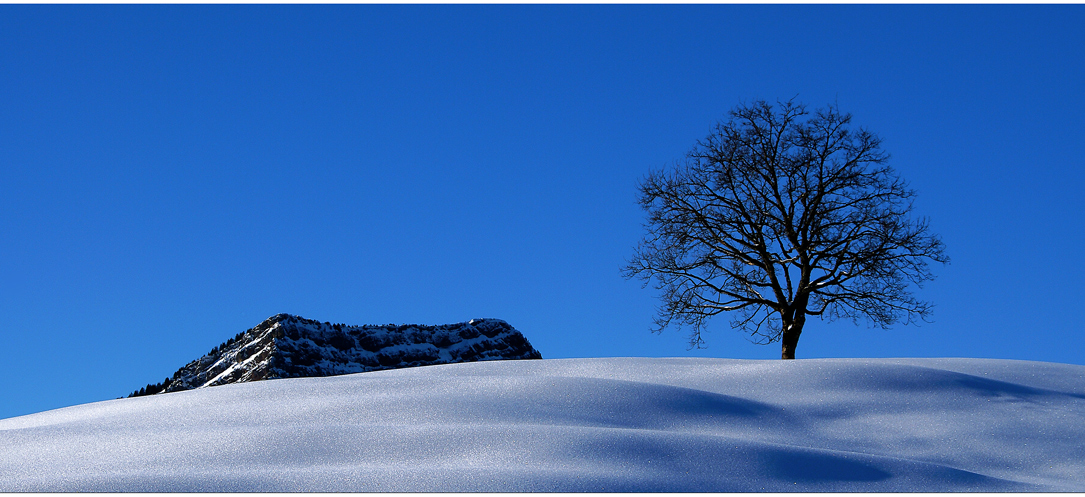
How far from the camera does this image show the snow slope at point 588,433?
5004 mm

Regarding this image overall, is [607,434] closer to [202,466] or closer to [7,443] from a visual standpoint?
[202,466]

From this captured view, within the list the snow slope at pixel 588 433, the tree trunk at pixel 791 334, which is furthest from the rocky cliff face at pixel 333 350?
the tree trunk at pixel 791 334

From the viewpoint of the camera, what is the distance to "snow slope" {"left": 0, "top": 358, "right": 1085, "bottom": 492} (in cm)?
500

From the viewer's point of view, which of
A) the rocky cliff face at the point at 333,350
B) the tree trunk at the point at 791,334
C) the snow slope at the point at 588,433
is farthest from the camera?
the tree trunk at the point at 791,334

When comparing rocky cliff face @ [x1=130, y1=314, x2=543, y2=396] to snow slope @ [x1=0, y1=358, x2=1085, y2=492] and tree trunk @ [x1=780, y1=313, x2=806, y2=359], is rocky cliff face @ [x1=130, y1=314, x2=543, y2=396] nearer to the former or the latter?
snow slope @ [x1=0, y1=358, x2=1085, y2=492]

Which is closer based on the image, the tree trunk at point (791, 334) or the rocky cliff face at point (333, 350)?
the rocky cliff face at point (333, 350)

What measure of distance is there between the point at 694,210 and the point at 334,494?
11.3 meters

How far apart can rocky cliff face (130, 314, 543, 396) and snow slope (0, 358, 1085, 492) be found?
4.19 meters

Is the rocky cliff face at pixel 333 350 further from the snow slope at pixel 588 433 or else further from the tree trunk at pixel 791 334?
the tree trunk at pixel 791 334

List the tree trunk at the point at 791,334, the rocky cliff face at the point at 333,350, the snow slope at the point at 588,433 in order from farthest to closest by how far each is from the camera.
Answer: the tree trunk at the point at 791,334 < the rocky cliff face at the point at 333,350 < the snow slope at the point at 588,433

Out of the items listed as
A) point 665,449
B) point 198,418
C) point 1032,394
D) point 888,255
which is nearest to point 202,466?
point 198,418

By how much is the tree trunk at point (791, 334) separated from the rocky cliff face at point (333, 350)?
17.1 ft

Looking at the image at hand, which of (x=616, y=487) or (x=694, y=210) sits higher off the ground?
(x=694, y=210)

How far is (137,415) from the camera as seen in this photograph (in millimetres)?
7488
